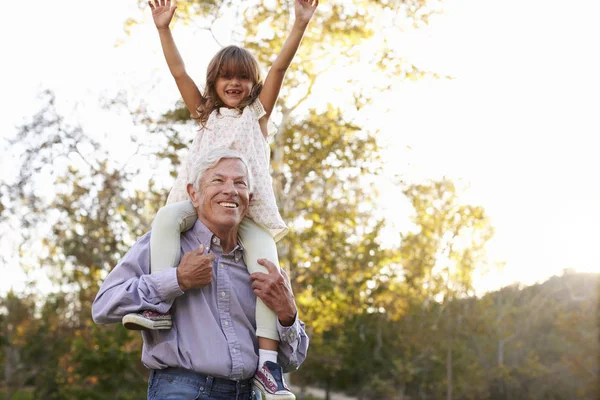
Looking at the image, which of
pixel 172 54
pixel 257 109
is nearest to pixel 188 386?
→ pixel 257 109

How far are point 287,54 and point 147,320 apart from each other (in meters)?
1.60

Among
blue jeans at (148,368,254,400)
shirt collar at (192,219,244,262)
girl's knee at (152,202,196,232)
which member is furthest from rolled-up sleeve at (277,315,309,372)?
girl's knee at (152,202,196,232)

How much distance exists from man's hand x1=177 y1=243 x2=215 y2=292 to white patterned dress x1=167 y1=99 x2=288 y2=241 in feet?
1.93

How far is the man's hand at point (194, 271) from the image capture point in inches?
128

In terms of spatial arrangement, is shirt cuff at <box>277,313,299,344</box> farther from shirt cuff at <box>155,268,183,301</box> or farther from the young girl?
shirt cuff at <box>155,268,183,301</box>

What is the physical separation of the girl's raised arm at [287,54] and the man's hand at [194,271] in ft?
3.86

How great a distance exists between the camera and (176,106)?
703 inches

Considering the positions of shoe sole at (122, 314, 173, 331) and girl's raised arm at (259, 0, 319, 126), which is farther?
girl's raised arm at (259, 0, 319, 126)

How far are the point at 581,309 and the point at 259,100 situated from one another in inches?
1099

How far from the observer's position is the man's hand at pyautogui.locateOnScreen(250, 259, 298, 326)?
343 cm

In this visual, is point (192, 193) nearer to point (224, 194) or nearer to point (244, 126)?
point (224, 194)

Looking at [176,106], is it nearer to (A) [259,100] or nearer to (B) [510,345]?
(A) [259,100]

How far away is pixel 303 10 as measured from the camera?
13.3 feet

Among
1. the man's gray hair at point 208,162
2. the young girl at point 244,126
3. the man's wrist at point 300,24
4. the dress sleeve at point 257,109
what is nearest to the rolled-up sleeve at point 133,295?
the young girl at point 244,126
